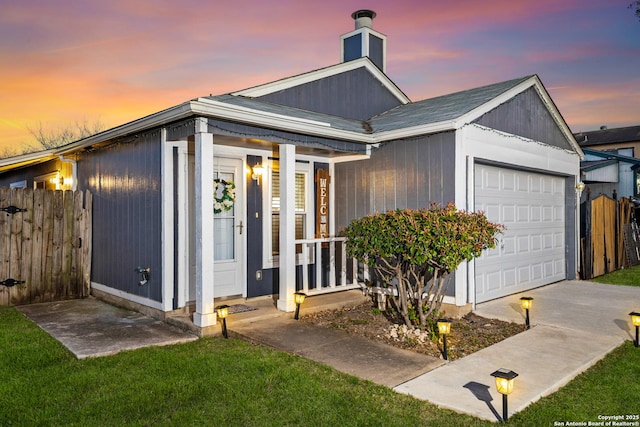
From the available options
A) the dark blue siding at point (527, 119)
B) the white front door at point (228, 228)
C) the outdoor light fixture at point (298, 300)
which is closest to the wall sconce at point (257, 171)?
the white front door at point (228, 228)

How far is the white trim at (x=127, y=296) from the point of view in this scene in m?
5.89

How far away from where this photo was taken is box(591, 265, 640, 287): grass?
348 inches

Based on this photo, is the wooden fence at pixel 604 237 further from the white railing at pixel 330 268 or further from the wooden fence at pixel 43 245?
the wooden fence at pixel 43 245

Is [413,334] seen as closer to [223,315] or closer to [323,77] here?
[223,315]

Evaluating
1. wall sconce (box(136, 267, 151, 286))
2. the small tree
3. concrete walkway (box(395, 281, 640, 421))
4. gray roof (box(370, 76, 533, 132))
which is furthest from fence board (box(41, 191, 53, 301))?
concrete walkway (box(395, 281, 640, 421))

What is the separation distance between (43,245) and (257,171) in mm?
3821

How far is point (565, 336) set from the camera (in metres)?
4.94

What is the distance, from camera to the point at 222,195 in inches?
250

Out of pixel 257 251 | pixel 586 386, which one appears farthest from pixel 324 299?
pixel 586 386

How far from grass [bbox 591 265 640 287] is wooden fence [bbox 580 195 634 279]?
15 centimetres

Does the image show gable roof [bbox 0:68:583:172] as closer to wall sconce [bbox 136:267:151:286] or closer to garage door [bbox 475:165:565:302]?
garage door [bbox 475:165:565:302]

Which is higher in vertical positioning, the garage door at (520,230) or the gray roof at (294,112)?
the gray roof at (294,112)

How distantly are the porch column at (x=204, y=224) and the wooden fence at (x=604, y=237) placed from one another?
8139mm

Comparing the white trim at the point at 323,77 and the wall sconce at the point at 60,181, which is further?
the wall sconce at the point at 60,181
